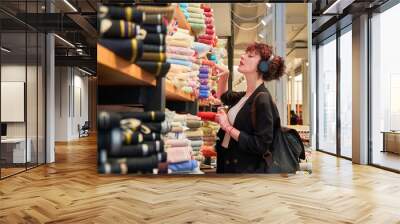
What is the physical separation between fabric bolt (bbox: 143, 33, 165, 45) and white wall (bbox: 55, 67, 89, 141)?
13.8 meters

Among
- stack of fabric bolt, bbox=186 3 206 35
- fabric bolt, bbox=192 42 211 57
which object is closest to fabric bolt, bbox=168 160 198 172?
fabric bolt, bbox=192 42 211 57

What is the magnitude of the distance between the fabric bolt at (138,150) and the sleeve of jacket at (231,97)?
63 centimetres

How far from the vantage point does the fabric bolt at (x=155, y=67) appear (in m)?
1.70

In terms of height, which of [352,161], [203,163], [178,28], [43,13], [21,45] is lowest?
[352,161]

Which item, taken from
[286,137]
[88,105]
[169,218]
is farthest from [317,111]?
[88,105]

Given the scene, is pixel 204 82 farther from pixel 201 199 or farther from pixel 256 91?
pixel 201 199

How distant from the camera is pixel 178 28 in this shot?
2.08m

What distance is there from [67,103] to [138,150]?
45.9ft

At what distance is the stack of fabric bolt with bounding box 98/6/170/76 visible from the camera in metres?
1.59

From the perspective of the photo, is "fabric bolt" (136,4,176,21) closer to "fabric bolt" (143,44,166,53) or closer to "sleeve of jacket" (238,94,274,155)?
"fabric bolt" (143,44,166,53)

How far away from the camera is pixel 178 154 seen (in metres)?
2.04

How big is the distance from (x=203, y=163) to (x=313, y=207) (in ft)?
7.04

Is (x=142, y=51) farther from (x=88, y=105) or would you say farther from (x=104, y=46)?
(x=88, y=105)

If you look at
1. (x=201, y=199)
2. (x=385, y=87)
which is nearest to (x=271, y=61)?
(x=201, y=199)
